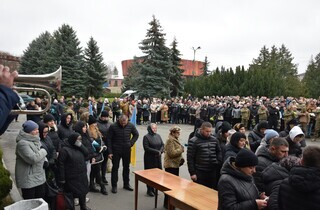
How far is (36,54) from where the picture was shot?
4234cm

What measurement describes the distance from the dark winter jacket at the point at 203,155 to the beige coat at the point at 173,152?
673mm

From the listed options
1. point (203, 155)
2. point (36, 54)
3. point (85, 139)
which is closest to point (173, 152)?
point (203, 155)

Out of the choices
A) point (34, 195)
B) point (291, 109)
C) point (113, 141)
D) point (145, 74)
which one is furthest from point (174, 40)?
point (34, 195)

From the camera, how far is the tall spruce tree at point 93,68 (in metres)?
35.6

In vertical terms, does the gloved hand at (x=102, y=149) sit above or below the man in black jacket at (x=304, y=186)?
below

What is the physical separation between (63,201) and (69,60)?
3098 centimetres

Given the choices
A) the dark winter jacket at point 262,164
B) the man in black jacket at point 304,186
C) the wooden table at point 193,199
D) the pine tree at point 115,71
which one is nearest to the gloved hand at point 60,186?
the wooden table at point 193,199

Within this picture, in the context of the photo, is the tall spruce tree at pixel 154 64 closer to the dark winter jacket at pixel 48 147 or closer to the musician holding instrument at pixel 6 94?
the dark winter jacket at pixel 48 147

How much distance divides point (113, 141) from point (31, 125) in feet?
8.06

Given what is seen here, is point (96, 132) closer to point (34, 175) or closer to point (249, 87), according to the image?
point (34, 175)

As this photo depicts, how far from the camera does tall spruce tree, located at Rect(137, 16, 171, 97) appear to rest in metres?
31.5

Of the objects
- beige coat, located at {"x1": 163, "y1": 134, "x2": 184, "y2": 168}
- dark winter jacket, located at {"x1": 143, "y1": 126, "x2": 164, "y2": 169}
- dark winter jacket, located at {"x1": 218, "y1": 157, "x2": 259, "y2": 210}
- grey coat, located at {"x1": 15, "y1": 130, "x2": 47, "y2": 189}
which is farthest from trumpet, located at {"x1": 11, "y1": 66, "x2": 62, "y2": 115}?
dark winter jacket, located at {"x1": 143, "y1": 126, "x2": 164, "y2": 169}

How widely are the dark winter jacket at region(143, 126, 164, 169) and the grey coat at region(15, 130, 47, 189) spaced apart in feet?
8.07

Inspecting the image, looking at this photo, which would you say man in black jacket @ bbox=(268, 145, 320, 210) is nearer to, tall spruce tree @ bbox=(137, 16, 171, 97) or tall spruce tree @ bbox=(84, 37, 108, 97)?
tall spruce tree @ bbox=(137, 16, 171, 97)
